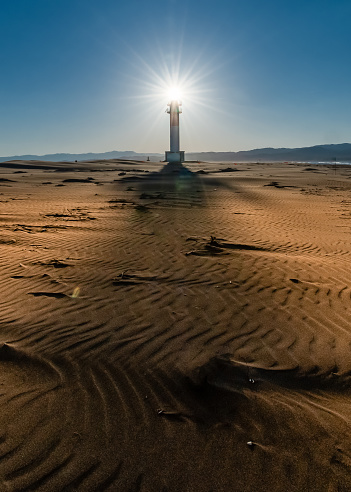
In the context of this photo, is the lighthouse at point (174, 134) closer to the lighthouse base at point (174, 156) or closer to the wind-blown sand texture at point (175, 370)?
the lighthouse base at point (174, 156)

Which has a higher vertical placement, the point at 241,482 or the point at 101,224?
the point at 101,224

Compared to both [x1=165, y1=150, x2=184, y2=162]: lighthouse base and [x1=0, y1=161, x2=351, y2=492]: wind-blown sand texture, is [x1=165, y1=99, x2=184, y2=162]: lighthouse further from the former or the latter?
[x1=0, y1=161, x2=351, y2=492]: wind-blown sand texture

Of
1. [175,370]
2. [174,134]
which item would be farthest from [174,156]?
[175,370]

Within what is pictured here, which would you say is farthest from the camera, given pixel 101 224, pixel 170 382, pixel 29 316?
pixel 101 224

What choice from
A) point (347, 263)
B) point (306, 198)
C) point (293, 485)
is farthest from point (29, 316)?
point (306, 198)

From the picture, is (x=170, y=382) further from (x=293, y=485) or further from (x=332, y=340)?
(x=332, y=340)

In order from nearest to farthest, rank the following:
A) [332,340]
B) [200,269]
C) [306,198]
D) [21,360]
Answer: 1. [21,360]
2. [332,340]
3. [200,269]
4. [306,198]

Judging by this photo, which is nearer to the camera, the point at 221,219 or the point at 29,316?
the point at 29,316

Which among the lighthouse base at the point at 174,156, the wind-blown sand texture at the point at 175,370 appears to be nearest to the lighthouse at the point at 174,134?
the lighthouse base at the point at 174,156
